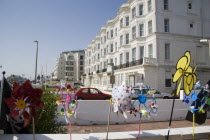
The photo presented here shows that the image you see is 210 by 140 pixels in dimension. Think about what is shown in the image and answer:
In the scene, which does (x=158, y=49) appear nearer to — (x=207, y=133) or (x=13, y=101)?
(x=207, y=133)

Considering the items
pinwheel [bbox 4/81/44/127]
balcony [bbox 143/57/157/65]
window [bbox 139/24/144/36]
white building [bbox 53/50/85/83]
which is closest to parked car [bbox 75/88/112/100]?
balcony [bbox 143/57/157/65]

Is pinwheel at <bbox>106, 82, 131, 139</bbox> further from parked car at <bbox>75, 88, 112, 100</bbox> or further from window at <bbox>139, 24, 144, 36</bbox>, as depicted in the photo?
window at <bbox>139, 24, 144, 36</bbox>

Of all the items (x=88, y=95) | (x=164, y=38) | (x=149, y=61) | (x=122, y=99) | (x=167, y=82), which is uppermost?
(x=164, y=38)

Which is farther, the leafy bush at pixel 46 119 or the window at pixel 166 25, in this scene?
the window at pixel 166 25

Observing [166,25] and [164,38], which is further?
[166,25]

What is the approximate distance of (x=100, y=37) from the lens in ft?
154

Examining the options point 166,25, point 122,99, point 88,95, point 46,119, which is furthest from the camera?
point 166,25

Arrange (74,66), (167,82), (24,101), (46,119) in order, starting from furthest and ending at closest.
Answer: (74,66), (167,82), (46,119), (24,101)

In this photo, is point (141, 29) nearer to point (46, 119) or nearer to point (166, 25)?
point (166, 25)

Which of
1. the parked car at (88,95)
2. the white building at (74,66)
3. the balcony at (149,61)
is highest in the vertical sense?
the white building at (74,66)

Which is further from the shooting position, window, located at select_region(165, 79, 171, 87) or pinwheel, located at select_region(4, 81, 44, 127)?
window, located at select_region(165, 79, 171, 87)

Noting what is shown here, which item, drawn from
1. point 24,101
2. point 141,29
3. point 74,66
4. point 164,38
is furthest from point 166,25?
point 74,66

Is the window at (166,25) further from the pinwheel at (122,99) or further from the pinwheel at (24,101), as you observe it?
the pinwheel at (24,101)

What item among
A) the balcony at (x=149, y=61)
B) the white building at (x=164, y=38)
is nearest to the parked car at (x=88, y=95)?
the white building at (x=164, y=38)
